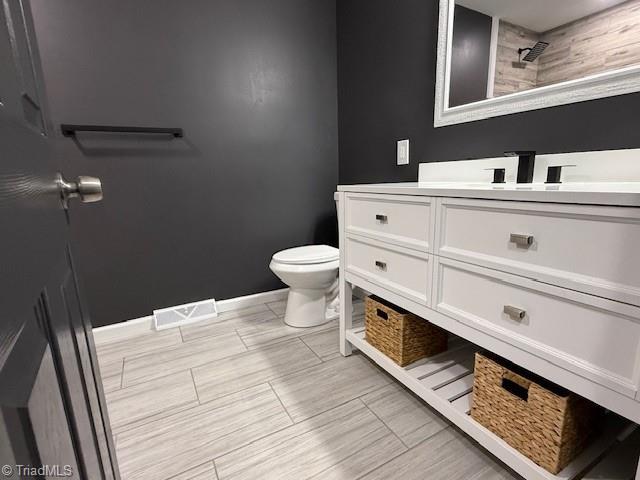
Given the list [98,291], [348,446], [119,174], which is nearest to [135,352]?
[98,291]

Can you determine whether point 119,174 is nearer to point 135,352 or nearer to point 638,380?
point 135,352

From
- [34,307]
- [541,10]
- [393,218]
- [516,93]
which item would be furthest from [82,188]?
[541,10]

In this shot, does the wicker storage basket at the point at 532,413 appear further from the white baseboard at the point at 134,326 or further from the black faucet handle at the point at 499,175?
the white baseboard at the point at 134,326

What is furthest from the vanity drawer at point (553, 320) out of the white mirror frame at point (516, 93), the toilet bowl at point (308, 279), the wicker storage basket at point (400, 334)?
the toilet bowl at point (308, 279)

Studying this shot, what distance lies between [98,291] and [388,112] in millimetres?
1952

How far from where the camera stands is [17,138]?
0.34 meters

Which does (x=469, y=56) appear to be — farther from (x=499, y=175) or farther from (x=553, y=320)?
(x=553, y=320)

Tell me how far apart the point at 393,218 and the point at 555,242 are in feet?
1.73

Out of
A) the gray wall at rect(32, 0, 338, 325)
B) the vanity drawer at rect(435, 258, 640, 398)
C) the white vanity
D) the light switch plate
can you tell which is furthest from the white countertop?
the gray wall at rect(32, 0, 338, 325)

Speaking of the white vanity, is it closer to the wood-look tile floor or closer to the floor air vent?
the wood-look tile floor

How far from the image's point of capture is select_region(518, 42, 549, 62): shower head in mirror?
44.8 inches

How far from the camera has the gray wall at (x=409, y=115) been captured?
105cm

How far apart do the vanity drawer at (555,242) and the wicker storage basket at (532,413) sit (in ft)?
1.13

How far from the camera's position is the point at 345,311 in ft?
5.08
